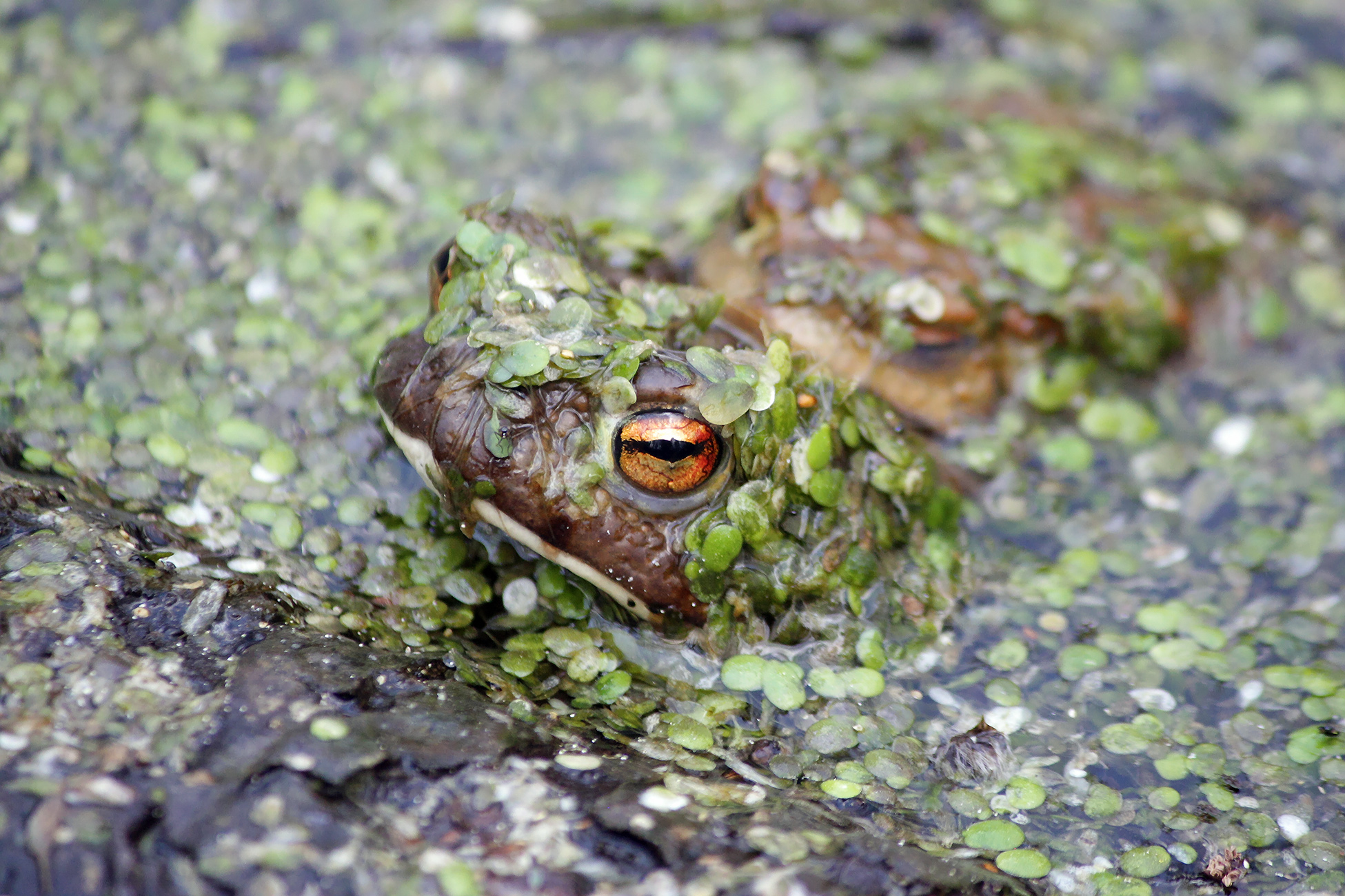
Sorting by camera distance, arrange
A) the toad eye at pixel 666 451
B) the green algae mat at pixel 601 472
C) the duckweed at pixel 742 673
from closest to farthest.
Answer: the green algae mat at pixel 601 472, the toad eye at pixel 666 451, the duckweed at pixel 742 673

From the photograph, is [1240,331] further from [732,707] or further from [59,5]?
[59,5]

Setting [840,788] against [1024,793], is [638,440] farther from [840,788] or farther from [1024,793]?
[1024,793]

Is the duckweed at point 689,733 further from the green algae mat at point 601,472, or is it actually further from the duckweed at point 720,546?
the duckweed at point 720,546

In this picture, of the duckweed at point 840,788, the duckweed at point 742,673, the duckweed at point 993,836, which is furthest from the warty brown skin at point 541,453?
the duckweed at point 993,836

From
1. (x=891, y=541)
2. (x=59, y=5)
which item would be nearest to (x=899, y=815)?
(x=891, y=541)

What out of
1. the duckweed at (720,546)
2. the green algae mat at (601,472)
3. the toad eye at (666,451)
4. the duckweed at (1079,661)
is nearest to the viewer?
the green algae mat at (601,472)

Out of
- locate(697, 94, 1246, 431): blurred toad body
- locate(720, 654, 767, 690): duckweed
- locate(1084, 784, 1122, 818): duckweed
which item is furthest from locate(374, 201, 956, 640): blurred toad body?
locate(1084, 784, 1122, 818): duckweed

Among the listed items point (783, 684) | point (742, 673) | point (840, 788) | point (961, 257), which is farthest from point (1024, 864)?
point (961, 257)
